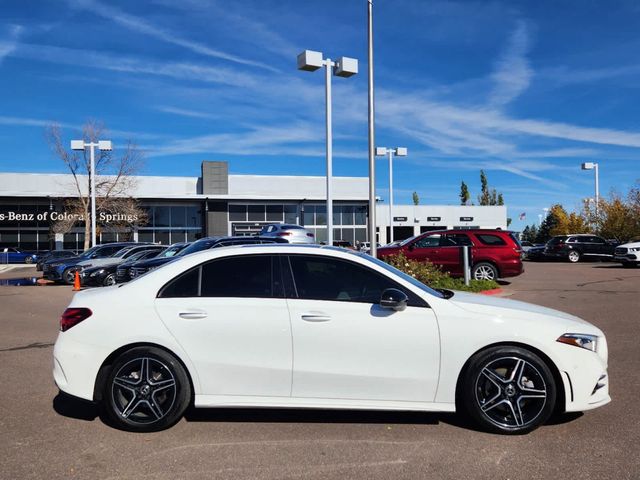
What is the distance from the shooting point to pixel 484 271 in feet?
55.1

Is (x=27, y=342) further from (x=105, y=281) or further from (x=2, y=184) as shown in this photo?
(x=2, y=184)

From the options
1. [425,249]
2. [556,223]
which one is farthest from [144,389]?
[556,223]

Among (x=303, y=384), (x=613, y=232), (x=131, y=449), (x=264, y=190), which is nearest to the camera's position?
(x=131, y=449)

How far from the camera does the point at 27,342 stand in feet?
28.8

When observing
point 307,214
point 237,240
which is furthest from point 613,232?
point 237,240

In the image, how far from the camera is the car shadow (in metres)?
5.14

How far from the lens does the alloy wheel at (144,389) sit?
15.4ft

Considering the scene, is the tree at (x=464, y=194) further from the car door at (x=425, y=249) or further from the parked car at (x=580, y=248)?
the car door at (x=425, y=249)

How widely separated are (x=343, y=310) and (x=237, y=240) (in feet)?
37.6

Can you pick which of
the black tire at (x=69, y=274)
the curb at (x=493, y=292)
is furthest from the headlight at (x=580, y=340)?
the black tire at (x=69, y=274)

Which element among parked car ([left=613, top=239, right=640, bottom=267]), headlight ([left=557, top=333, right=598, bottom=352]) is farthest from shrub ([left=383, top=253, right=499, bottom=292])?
parked car ([left=613, top=239, right=640, bottom=267])

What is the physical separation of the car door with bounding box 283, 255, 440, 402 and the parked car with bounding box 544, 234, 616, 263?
3137cm

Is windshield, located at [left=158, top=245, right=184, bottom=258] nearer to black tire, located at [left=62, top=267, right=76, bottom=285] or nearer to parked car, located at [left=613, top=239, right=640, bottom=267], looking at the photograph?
black tire, located at [left=62, top=267, right=76, bottom=285]

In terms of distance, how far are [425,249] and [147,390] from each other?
13507 mm
